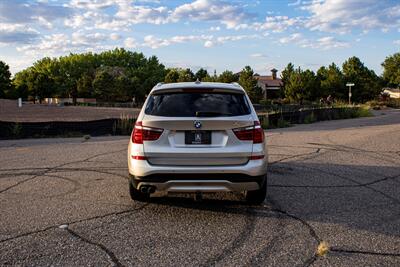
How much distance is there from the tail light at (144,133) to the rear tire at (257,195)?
1523 mm

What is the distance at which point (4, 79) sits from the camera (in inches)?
3482

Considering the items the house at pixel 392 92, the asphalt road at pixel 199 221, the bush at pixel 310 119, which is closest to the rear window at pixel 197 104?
the asphalt road at pixel 199 221

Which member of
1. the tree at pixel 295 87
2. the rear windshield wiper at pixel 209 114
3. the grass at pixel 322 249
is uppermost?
the tree at pixel 295 87

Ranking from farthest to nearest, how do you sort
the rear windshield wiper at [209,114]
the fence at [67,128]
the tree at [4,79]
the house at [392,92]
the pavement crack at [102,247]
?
the house at [392,92]
the tree at [4,79]
the fence at [67,128]
the rear windshield wiper at [209,114]
the pavement crack at [102,247]

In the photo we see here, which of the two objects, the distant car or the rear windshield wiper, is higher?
the rear windshield wiper

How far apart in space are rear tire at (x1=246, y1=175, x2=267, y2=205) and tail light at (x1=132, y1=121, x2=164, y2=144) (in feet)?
5.00

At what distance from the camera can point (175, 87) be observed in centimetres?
590

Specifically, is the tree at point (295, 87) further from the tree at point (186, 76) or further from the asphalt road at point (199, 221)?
the asphalt road at point (199, 221)

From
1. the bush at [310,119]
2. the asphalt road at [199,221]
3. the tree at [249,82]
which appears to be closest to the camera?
the asphalt road at [199,221]

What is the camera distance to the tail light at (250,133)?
18.0ft

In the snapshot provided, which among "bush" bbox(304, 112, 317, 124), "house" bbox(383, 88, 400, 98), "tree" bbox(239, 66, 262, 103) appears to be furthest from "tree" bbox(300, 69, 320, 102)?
"house" bbox(383, 88, 400, 98)

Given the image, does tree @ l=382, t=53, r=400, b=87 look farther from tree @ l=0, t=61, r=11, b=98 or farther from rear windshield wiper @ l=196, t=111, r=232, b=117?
rear windshield wiper @ l=196, t=111, r=232, b=117

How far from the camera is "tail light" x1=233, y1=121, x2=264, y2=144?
216 inches

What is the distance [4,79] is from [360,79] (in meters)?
66.9
